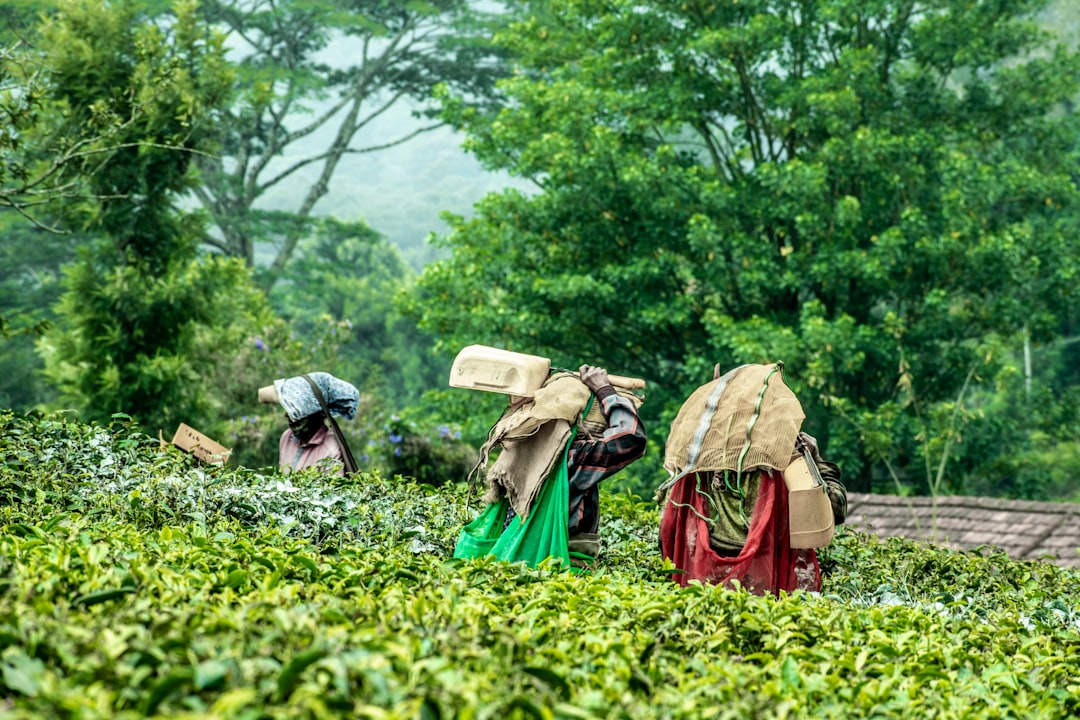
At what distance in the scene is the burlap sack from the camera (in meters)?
4.48

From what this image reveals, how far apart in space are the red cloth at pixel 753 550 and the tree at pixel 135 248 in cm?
679

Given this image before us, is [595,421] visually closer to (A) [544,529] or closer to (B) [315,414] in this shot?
(A) [544,529]

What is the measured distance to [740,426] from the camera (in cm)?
456

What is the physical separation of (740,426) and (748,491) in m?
0.29

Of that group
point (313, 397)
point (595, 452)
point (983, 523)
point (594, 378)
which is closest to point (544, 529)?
point (595, 452)

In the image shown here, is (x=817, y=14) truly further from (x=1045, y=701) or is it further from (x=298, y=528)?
(x=1045, y=701)

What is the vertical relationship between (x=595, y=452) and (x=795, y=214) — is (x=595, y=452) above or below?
below

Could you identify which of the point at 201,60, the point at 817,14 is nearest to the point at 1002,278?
the point at 817,14

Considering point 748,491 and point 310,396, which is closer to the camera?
point 748,491

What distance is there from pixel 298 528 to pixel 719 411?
1.88 meters

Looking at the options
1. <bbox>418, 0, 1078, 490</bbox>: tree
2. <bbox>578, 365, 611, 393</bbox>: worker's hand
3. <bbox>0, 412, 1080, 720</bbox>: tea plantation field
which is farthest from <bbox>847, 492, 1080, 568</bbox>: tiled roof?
<bbox>578, 365, 611, 393</bbox>: worker's hand

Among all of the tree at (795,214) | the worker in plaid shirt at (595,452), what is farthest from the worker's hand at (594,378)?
the tree at (795,214)

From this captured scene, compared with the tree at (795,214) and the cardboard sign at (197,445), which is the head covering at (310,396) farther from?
the tree at (795,214)

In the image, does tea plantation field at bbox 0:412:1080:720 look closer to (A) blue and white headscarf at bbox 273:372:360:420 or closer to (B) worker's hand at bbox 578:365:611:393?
(B) worker's hand at bbox 578:365:611:393
